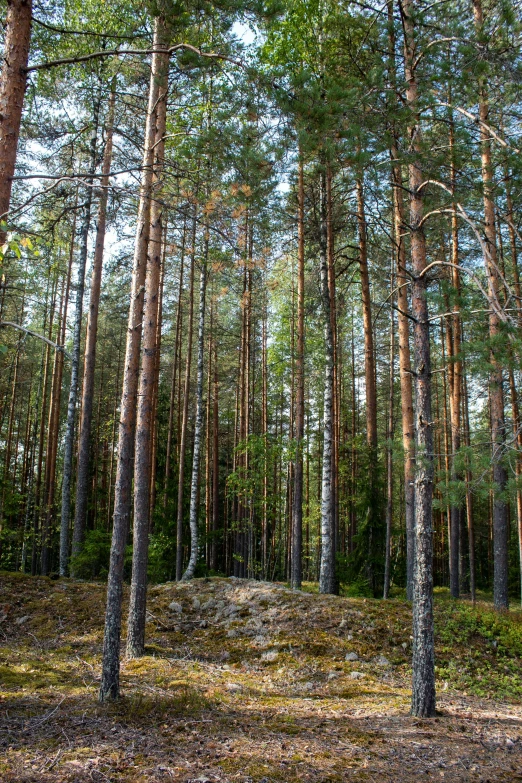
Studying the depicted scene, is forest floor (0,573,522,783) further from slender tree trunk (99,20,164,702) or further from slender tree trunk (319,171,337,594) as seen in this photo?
slender tree trunk (319,171,337,594)

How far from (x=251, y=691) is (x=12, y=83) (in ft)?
24.1

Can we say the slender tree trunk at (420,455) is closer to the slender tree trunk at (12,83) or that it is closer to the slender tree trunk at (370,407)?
the slender tree trunk at (12,83)

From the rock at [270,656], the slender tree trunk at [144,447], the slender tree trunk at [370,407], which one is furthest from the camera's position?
the slender tree trunk at [370,407]

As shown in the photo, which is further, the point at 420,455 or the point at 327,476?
the point at 327,476

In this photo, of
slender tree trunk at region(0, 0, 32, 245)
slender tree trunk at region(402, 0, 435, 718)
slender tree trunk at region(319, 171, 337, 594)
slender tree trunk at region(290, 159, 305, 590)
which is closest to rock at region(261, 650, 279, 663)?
slender tree trunk at region(402, 0, 435, 718)

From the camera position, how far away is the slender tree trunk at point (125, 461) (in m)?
5.42

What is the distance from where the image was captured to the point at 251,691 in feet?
20.8

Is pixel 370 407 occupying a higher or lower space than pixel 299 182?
lower

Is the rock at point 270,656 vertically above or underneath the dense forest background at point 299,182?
underneath

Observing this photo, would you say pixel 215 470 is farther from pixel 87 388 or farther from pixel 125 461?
pixel 125 461

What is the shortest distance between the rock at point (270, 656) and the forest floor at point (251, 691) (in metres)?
0.03

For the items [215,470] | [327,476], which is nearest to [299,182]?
[327,476]

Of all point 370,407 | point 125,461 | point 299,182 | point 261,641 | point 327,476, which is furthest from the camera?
point 370,407

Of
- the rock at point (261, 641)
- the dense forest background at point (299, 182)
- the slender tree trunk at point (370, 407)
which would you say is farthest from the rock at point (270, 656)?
the slender tree trunk at point (370, 407)
